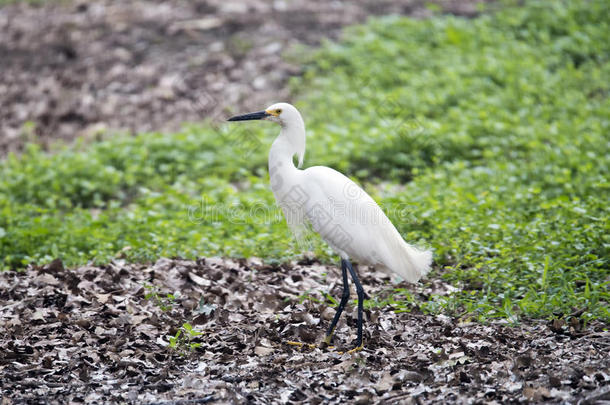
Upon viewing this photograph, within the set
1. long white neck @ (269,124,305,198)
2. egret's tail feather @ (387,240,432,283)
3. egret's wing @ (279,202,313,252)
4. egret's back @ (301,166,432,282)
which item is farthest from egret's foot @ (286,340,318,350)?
long white neck @ (269,124,305,198)

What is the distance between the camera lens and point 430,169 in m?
8.16

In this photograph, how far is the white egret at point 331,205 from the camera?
15.3ft

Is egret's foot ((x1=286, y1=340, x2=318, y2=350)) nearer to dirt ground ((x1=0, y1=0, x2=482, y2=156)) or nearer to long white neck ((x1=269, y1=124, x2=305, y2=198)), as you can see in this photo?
long white neck ((x1=269, y1=124, x2=305, y2=198))

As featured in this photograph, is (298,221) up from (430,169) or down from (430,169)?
up

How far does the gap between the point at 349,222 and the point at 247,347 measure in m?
1.13

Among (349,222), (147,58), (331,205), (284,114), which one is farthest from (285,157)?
(147,58)

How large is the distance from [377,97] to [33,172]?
5074 millimetres

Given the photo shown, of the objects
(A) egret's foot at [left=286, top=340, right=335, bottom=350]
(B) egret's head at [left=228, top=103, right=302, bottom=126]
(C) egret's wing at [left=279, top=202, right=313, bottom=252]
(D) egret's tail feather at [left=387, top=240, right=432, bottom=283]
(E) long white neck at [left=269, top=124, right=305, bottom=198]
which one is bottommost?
(A) egret's foot at [left=286, top=340, right=335, bottom=350]

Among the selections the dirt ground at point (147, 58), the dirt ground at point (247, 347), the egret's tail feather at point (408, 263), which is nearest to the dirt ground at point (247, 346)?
the dirt ground at point (247, 347)

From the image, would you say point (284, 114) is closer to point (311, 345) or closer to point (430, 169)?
point (311, 345)

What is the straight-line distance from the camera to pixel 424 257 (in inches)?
194

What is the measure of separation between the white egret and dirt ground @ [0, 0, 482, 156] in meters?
5.53

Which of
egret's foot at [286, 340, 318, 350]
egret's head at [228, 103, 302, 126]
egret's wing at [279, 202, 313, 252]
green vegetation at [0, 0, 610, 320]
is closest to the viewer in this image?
egret's foot at [286, 340, 318, 350]

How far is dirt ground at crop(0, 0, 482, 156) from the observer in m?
10.2
